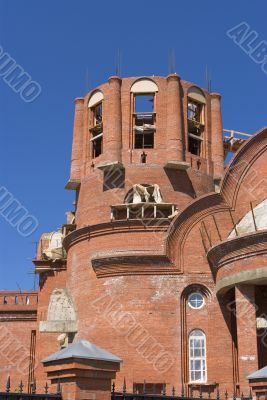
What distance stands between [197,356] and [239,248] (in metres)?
4.02

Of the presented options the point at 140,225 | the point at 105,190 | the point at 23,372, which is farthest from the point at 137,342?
the point at 23,372

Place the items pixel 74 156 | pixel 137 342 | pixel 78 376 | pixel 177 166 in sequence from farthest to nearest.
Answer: pixel 74 156 → pixel 177 166 → pixel 137 342 → pixel 78 376

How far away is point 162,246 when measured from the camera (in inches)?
805

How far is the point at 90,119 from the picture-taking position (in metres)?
24.2

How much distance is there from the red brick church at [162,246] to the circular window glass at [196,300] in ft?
0.11

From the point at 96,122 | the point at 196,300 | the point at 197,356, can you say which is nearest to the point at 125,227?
the point at 196,300

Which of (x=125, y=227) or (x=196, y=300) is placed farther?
(x=125, y=227)

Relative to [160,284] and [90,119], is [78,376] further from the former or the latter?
[90,119]

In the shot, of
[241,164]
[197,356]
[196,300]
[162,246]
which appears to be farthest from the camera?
[241,164]

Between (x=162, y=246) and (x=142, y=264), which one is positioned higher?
(x=162, y=246)

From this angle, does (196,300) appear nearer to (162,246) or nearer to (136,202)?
(162,246)

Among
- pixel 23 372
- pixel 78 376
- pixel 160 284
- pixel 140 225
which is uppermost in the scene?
pixel 140 225

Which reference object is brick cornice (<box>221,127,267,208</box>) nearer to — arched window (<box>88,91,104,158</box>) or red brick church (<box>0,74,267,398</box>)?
red brick church (<box>0,74,267,398</box>)

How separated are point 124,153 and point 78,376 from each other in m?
14.7
